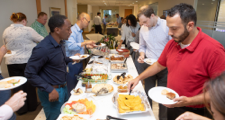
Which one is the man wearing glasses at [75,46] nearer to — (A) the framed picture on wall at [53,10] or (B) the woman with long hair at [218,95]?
(B) the woman with long hair at [218,95]

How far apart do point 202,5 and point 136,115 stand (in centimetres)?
425

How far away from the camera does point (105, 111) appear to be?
117 cm

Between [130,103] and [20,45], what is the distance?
2153mm

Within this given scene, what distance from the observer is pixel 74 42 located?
2.37 meters

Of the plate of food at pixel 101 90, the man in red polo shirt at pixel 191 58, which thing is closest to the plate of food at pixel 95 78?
the plate of food at pixel 101 90

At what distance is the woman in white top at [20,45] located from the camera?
2305mm

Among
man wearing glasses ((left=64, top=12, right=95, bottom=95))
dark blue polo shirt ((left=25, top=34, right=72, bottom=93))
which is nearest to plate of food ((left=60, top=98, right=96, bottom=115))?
dark blue polo shirt ((left=25, top=34, right=72, bottom=93))

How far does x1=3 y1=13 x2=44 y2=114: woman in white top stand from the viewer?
2.30m

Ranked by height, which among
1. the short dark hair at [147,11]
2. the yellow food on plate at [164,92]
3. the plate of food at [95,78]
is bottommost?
the plate of food at [95,78]

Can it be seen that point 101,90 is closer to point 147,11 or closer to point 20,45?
point 147,11

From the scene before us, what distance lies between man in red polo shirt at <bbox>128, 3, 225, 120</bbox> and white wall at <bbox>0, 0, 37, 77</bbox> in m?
3.29

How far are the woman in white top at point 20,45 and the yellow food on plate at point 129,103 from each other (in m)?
1.97

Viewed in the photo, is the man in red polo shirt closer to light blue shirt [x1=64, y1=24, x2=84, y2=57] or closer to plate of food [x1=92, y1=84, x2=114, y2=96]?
plate of food [x1=92, y1=84, x2=114, y2=96]

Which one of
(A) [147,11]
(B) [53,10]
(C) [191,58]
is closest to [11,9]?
(B) [53,10]
